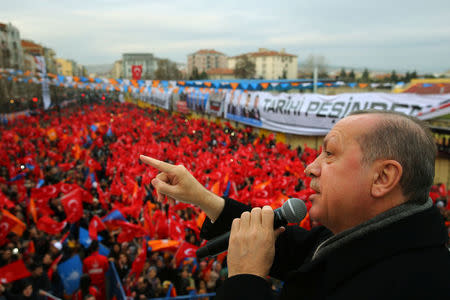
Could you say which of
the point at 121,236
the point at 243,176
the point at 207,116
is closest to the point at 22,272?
the point at 121,236

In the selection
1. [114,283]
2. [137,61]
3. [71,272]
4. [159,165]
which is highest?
[137,61]

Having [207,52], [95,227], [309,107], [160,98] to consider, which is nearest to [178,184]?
[95,227]

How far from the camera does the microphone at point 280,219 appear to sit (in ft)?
4.91

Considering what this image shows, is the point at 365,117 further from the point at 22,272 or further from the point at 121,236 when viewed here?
the point at 121,236

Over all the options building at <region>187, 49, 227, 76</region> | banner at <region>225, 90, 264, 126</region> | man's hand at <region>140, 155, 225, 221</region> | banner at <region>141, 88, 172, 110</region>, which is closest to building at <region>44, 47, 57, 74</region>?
banner at <region>141, 88, 172, 110</region>

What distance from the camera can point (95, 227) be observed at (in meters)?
7.72

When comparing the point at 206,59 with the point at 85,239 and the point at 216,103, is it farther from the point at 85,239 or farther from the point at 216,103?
the point at 85,239

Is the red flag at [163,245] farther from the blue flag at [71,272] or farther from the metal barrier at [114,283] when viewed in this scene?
the blue flag at [71,272]

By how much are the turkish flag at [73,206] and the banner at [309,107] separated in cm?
1277

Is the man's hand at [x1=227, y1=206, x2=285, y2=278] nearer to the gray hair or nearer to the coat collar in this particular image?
the coat collar

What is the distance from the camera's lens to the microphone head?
1.52m

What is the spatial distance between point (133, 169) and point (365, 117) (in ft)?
36.5

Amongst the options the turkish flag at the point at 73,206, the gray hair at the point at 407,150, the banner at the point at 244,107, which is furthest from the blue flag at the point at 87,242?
the banner at the point at 244,107

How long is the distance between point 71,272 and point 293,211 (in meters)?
6.21
